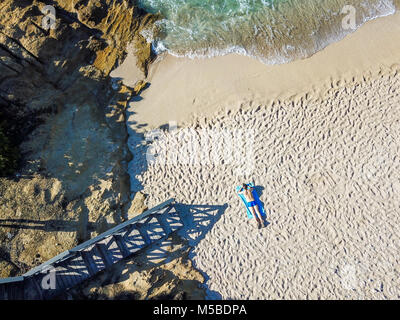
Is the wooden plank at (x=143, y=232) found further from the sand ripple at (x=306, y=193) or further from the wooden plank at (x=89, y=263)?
the wooden plank at (x=89, y=263)

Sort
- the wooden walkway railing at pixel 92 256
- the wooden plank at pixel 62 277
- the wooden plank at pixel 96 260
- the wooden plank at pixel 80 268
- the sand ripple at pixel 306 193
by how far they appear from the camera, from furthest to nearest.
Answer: the sand ripple at pixel 306 193, the wooden plank at pixel 96 260, the wooden plank at pixel 80 268, the wooden plank at pixel 62 277, the wooden walkway railing at pixel 92 256

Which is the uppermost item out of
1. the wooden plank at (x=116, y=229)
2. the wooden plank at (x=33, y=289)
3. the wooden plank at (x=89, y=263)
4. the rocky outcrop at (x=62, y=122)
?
the rocky outcrop at (x=62, y=122)

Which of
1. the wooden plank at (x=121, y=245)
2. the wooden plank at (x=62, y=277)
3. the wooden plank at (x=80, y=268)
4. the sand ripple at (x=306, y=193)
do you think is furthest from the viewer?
the sand ripple at (x=306, y=193)

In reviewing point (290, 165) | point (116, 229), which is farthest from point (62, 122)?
point (290, 165)

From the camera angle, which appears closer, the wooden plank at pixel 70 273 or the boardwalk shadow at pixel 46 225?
the wooden plank at pixel 70 273

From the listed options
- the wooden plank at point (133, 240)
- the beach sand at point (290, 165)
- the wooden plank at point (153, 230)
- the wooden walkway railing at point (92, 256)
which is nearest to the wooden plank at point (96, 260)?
the wooden walkway railing at point (92, 256)

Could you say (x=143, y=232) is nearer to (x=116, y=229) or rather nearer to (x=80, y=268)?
(x=116, y=229)
